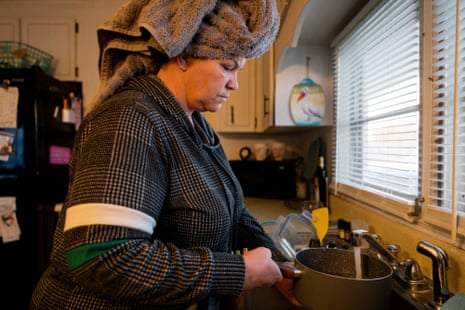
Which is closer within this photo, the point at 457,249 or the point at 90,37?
the point at 457,249

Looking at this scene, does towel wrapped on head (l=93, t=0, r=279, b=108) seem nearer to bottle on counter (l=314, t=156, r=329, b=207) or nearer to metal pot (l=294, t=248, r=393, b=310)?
metal pot (l=294, t=248, r=393, b=310)

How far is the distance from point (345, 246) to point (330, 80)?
0.97 meters

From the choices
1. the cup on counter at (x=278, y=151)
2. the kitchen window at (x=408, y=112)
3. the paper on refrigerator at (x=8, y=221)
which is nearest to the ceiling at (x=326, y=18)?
the kitchen window at (x=408, y=112)

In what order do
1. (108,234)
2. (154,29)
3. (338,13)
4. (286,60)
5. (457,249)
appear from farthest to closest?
(286,60), (338,13), (457,249), (154,29), (108,234)

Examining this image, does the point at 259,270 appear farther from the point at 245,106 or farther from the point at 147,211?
the point at 245,106

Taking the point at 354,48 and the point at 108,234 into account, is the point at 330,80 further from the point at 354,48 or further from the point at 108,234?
the point at 108,234

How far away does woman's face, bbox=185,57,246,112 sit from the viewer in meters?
0.69

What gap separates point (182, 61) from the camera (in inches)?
27.3

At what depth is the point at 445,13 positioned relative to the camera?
2.79 ft

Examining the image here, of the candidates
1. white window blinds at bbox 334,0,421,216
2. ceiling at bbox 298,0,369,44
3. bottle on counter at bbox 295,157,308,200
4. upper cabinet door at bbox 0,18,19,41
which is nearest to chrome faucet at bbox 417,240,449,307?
white window blinds at bbox 334,0,421,216

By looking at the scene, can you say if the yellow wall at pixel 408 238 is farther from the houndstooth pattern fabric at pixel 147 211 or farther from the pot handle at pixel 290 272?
the houndstooth pattern fabric at pixel 147 211

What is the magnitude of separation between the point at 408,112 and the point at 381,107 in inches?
8.6

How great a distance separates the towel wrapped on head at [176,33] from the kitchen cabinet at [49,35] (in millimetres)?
2407

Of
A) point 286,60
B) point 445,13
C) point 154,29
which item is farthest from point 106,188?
point 286,60
